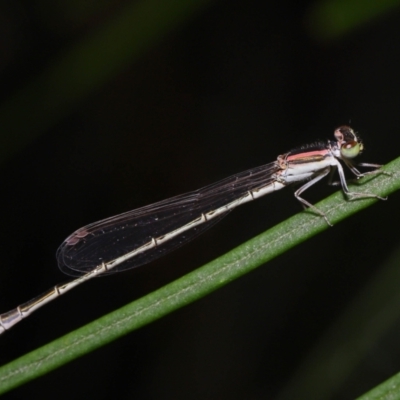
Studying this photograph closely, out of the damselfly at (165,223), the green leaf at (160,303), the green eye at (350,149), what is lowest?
the green leaf at (160,303)

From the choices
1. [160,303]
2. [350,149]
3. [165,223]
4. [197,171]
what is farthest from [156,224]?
[160,303]

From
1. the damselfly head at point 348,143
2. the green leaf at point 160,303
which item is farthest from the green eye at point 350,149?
the green leaf at point 160,303

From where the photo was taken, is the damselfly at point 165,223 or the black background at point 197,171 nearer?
the damselfly at point 165,223

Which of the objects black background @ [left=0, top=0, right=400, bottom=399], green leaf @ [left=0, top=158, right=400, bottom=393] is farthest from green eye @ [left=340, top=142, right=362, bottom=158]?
green leaf @ [left=0, top=158, right=400, bottom=393]

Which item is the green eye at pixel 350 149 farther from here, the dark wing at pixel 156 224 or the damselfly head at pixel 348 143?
the dark wing at pixel 156 224

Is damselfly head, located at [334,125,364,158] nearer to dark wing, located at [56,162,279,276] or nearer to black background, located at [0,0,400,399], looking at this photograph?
dark wing, located at [56,162,279,276]

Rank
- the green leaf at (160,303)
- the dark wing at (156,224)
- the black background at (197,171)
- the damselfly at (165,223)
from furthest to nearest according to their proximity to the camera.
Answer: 1. the black background at (197,171)
2. the dark wing at (156,224)
3. the damselfly at (165,223)
4. the green leaf at (160,303)

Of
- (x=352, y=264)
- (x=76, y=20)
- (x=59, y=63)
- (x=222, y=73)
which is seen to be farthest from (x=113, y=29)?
(x=352, y=264)
